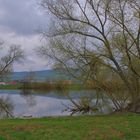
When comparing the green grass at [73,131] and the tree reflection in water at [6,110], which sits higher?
the tree reflection in water at [6,110]

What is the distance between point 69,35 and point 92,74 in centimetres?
274

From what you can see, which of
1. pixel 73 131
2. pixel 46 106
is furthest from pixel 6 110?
pixel 73 131

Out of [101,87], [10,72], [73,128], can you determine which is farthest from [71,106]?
[10,72]

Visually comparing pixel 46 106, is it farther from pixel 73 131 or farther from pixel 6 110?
pixel 73 131

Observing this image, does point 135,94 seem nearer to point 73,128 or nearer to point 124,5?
point 124,5

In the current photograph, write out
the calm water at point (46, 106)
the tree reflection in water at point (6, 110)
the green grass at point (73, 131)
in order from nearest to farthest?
the green grass at point (73, 131), the tree reflection in water at point (6, 110), the calm water at point (46, 106)

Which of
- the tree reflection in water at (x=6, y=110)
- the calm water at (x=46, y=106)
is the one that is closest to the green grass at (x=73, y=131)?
the calm water at (x=46, y=106)

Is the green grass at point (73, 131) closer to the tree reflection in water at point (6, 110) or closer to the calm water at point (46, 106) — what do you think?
the calm water at point (46, 106)

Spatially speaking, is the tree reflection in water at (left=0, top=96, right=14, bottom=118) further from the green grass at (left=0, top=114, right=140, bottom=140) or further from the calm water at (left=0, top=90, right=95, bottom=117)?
the green grass at (left=0, top=114, right=140, bottom=140)

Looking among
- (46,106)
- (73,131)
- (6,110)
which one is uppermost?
(46,106)

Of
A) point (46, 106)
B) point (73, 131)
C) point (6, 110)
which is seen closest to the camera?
point (73, 131)

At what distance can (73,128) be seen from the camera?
12844 millimetres

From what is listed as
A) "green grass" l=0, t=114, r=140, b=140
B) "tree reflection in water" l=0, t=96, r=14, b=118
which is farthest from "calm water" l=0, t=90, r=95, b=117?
"green grass" l=0, t=114, r=140, b=140

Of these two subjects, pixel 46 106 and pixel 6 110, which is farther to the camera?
pixel 46 106
